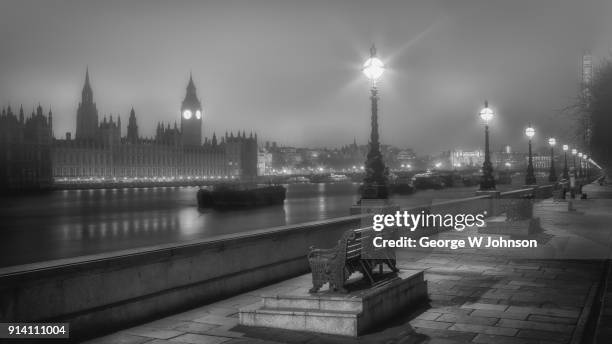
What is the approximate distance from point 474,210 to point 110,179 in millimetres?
161881

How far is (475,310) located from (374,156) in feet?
27.3

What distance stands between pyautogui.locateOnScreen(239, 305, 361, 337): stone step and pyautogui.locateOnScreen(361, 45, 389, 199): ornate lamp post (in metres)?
8.29

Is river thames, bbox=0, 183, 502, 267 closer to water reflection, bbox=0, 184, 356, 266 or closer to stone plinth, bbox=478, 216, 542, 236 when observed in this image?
water reflection, bbox=0, 184, 356, 266

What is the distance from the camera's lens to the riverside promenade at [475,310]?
6.18 metres

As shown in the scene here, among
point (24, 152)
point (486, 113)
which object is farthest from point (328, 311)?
point (24, 152)

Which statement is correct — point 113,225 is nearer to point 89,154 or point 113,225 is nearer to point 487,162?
point 487,162

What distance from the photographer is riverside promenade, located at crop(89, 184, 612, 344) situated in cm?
618

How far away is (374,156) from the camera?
1536 cm

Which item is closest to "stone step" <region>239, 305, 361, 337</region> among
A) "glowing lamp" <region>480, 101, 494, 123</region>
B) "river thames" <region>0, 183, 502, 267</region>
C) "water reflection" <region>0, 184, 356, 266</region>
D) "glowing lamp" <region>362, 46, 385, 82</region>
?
"glowing lamp" <region>362, 46, 385, 82</region>

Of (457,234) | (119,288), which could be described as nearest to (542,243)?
(457,234)

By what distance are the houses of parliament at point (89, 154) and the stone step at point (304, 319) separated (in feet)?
519

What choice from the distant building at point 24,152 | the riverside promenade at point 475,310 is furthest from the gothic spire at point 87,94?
the riverside promenade at point 475,310

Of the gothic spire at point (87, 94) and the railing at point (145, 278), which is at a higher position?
the gothic spire at point (87, 94)

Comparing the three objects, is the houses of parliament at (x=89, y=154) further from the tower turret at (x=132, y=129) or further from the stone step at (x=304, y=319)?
the stone step at (x=304, y=319)
